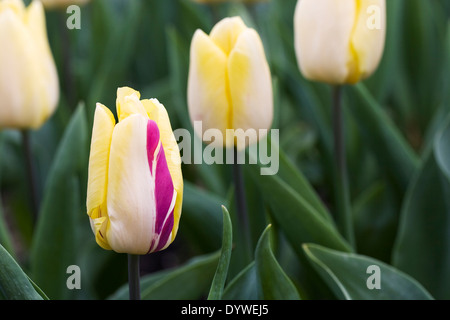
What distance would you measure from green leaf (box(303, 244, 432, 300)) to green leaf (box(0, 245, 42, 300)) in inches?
13.8

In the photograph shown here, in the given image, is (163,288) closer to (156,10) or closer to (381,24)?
(381,24)

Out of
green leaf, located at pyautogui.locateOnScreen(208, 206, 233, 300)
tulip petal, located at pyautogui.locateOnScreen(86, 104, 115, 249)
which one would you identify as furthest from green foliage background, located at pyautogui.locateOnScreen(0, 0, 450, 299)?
tulip petal, located at pyautogui.locateOnScreen(86, 104, 115, 249)

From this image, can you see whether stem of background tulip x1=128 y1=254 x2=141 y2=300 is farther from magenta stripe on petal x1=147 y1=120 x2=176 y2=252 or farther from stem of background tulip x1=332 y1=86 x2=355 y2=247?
stem of background tulip x1=332 y1=86 x2=355 y2=247

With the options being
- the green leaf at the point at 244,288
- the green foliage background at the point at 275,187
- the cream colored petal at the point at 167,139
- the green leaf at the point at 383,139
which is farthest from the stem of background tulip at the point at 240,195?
the green leaf at the point at 383,139

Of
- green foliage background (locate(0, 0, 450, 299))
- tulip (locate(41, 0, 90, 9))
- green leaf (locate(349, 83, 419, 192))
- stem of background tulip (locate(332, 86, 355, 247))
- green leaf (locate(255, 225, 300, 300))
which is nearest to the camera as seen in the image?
green leaf (locate(255, 225, 300, 300))

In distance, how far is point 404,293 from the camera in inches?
34.0

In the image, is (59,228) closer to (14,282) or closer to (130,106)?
(14,282)

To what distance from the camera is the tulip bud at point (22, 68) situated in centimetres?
104

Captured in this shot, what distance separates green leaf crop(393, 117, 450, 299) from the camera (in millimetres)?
1008

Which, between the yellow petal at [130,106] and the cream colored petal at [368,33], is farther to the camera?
the cream colored petal at [368,33]

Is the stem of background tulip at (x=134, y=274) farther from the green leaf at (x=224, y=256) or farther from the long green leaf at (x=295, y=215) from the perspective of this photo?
the long green leaf at (x=295, y=215)

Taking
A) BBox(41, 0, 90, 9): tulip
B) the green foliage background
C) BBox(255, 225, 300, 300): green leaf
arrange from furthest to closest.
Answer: BBox(41, 0, 90, 9): tulip
the green foliage background
BBox(255, 225, 300, 300): green leaf
